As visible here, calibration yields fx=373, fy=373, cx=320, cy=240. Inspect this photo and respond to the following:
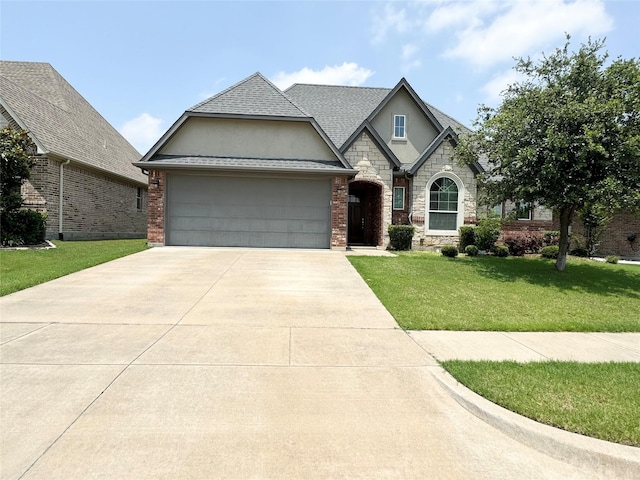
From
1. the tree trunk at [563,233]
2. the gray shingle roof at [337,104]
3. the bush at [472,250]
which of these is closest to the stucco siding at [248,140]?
the gray shingle roof at [337,104]

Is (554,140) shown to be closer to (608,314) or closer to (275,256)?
(608,314)

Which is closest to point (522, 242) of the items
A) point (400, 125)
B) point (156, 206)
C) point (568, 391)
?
point (400, 125)

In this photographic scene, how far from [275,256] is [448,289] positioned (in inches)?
251

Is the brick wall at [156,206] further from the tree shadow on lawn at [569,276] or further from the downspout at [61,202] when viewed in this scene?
the tree shadow on lawn at [569,276]

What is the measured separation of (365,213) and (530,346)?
15245 mm

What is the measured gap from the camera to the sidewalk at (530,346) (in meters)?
5.04

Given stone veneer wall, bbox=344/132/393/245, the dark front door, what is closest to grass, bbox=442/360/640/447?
stone veneer wall, bbox=344/132/393/245

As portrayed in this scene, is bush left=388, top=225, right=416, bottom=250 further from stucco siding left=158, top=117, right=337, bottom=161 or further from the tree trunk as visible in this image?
the tree trunk

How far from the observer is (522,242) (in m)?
16.7

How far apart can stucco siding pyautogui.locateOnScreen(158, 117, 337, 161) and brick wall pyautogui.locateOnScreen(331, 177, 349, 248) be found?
1260 mm

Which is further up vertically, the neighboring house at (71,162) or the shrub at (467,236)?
the neighboring house at (71,162)

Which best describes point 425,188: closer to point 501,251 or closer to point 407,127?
point 407,127

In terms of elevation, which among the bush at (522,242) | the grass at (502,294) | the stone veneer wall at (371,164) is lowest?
the grass at (502,294)

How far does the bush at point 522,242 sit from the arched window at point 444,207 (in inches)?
87.7
